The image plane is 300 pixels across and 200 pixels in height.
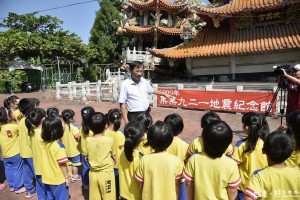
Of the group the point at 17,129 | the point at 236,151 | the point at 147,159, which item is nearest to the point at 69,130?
the point at 17,129

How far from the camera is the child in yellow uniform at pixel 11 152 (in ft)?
10.0

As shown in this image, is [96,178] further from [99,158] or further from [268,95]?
[268,95]

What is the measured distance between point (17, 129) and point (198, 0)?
14.5 metres

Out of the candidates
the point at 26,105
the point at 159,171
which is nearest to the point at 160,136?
Answer: the point at 159,171

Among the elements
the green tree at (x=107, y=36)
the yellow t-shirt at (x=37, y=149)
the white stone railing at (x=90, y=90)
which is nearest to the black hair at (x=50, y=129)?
the yellow t-shirt at (x=37, y=149)

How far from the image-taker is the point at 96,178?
231 cm

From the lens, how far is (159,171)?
70.2 inches

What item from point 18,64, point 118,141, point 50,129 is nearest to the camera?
point 50,129

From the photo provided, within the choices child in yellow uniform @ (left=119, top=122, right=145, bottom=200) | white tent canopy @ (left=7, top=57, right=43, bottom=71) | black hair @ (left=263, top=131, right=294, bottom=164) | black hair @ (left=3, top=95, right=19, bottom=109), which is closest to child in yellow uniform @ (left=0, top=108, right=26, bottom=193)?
black hair @ (left=3, top=95, right=19, bottom=109)

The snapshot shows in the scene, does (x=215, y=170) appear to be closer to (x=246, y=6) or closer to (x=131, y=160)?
(x=131, y=160)

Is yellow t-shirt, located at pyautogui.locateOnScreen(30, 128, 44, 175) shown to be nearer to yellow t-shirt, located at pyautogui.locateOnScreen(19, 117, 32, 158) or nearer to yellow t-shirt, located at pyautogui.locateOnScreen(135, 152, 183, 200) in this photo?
yellow t-shirt, located at pyautogui.locateOnScreen(19, 117, 32, 158)

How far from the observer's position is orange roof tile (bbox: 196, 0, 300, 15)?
8.69 meters

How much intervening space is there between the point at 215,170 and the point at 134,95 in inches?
77.0

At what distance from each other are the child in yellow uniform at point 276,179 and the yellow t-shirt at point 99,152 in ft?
4.75
